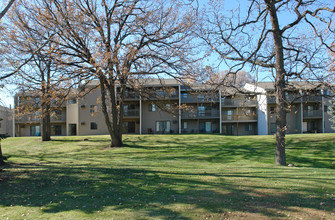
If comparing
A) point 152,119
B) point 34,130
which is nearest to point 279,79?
point 152,119

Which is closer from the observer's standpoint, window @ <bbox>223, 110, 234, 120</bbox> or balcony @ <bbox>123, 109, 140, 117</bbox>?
balcony @ <bbox>123, 109, 140, 117</bbox>

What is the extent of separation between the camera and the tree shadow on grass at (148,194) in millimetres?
5812

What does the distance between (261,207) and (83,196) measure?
4365 mm

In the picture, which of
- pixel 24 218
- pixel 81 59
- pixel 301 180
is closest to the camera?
pixel 24 218

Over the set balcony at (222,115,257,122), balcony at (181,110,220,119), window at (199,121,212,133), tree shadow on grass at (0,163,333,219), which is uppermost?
balcony at (181,110,220,119)

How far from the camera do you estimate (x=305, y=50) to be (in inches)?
499

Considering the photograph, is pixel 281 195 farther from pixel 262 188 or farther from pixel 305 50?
pixel 305 50

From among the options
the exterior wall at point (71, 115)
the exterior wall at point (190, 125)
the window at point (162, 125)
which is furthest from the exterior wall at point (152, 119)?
the exterior wall at point (71, 115)

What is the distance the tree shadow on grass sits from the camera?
19.1 ft

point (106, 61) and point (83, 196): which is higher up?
point (106, 61)

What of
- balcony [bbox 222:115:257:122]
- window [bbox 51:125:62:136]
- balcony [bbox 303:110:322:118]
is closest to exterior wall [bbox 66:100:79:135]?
window [bbox 51:125:62:136]

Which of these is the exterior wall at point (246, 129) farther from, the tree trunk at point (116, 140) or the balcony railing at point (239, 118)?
the tree trunk at point (116, 140)

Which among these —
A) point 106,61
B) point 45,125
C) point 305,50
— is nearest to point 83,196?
point 106,61

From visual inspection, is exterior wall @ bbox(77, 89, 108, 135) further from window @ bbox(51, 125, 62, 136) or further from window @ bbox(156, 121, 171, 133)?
window @ bbox(156, 121, 171, 133)
